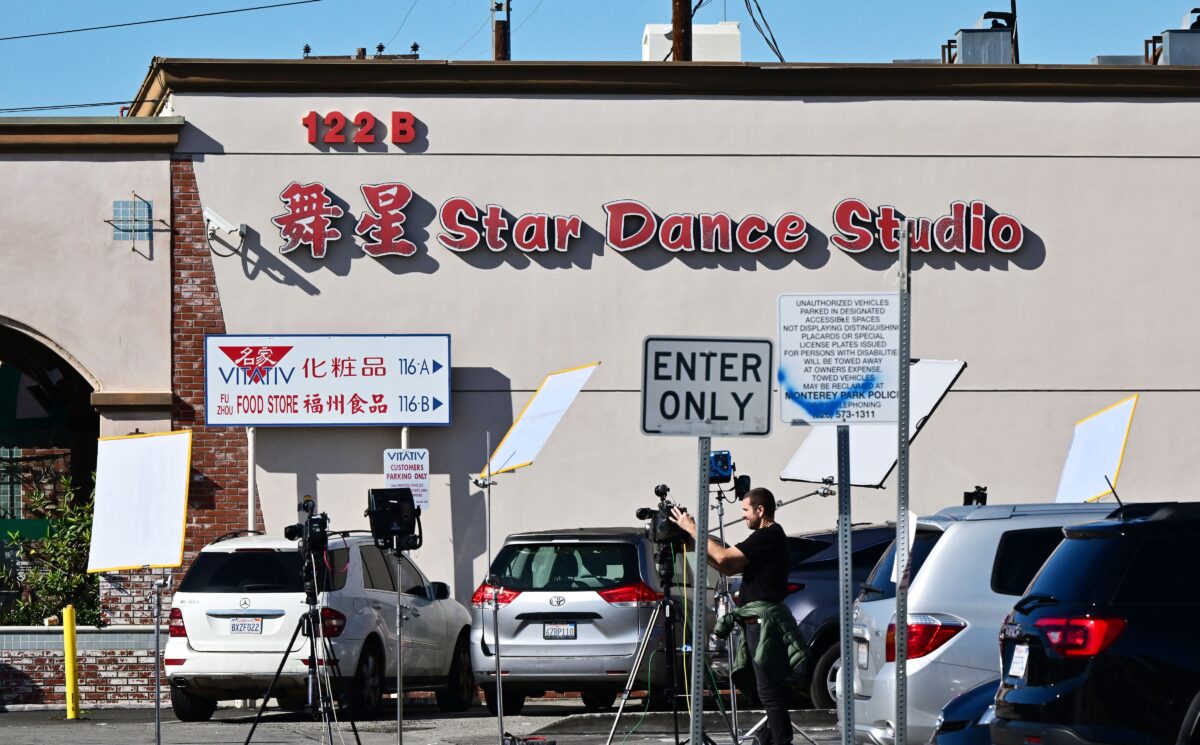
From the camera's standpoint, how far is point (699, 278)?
67.7 ft

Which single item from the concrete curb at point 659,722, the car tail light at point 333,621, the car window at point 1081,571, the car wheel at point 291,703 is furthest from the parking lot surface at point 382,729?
the car window at point 1081,571

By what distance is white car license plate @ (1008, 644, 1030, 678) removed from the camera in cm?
798

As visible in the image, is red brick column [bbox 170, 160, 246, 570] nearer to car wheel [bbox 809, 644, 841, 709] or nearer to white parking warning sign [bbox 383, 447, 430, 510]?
white parking warning sign [bbox 383, 447, 430, 510]

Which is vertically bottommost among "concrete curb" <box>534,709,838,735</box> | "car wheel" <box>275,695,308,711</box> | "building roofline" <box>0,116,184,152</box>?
"car wheel" <box>275,695,308,711</box>

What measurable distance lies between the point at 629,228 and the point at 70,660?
7932mm

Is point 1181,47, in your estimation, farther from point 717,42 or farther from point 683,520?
point 683,520

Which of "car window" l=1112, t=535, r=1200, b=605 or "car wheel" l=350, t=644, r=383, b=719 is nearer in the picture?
"car window" l=1112, t=535, r=1200, b=605

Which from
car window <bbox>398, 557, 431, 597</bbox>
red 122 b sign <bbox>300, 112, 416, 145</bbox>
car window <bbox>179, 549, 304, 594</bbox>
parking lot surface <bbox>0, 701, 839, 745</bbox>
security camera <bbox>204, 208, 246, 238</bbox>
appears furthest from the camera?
red 122 b sign <bbox>300, 112, 416, 145</bbox>

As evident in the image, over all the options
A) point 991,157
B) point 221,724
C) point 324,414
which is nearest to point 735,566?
point 221,724

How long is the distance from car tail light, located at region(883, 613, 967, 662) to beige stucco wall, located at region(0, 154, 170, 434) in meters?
12.0

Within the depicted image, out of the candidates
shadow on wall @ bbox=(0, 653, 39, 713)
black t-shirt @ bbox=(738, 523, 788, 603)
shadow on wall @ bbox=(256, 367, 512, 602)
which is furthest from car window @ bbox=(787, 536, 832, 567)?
shadow on wall @ bbox=(0, 653, 39, 713)

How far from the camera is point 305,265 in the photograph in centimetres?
2036

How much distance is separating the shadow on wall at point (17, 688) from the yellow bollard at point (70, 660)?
49 cm

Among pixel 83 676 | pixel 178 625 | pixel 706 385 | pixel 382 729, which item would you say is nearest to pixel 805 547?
pixel 382 729
